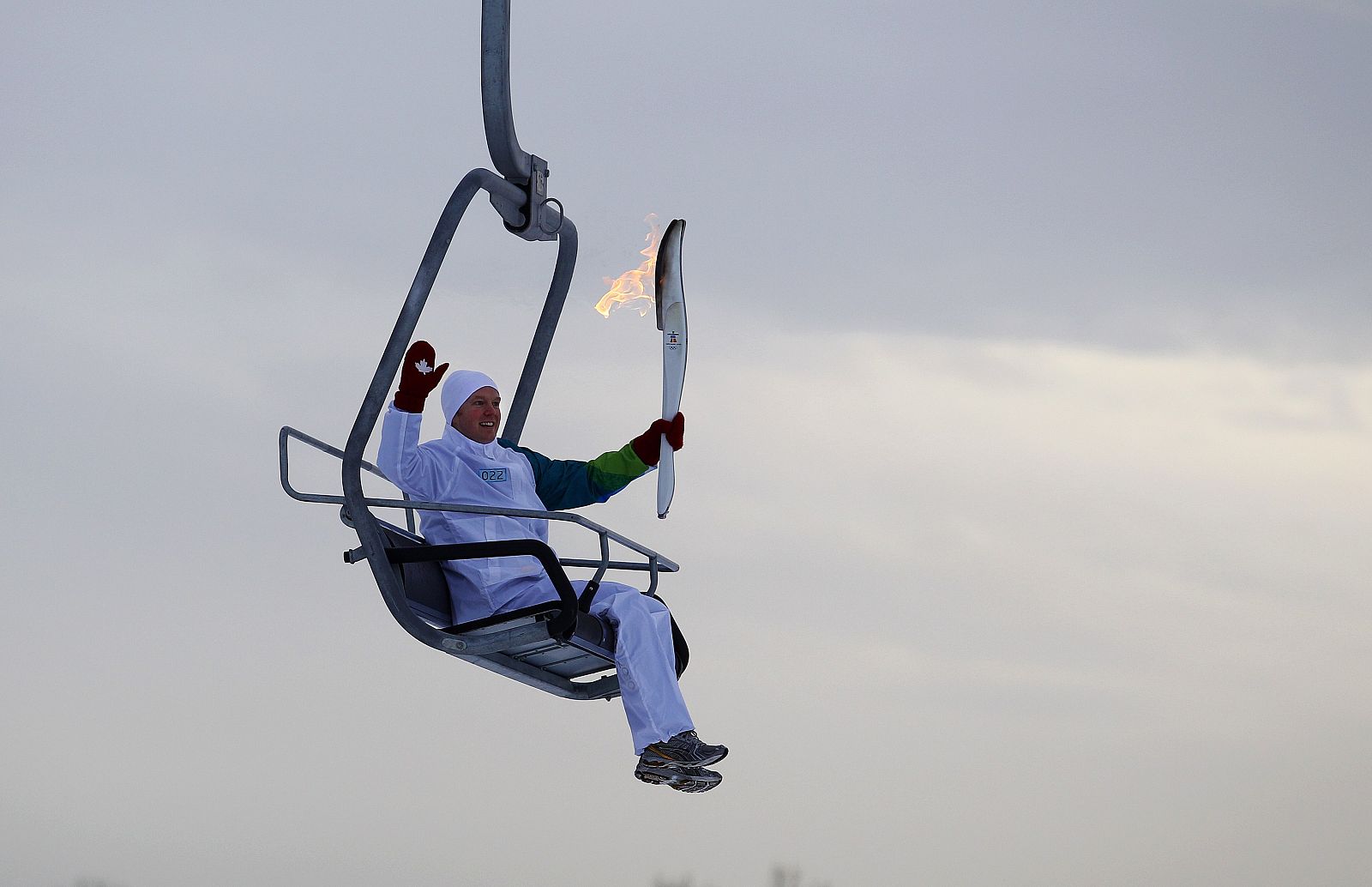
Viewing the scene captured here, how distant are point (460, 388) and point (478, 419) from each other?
0.21 meters

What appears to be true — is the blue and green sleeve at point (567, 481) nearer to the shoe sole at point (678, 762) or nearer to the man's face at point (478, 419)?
the man's face at point (478, 419)

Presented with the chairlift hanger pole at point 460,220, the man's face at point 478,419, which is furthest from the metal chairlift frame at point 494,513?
the man's face at point 478,419

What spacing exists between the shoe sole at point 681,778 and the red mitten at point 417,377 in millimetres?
1980

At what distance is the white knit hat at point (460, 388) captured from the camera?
31.7 feet

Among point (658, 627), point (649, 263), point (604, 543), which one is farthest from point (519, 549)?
point (649, 263)

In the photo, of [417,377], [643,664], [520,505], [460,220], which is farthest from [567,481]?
[460,220]

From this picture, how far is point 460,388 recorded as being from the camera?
970 cm

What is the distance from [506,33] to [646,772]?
10.9ft

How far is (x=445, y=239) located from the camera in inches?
338

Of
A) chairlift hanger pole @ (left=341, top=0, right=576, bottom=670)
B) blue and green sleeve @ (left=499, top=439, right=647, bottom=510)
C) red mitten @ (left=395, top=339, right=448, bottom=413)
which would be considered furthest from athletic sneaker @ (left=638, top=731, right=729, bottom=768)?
red mitten @ (left=395, top=339, right=448, bottom=413)

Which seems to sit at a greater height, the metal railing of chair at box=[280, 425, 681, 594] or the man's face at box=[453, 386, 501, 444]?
the man's face at box=[453, 386, 501, 444]

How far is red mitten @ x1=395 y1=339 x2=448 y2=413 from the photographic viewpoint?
916 centimetres

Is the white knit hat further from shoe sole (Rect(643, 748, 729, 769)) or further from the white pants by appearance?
shoe sole (Rect(643, 748, 729, 769))

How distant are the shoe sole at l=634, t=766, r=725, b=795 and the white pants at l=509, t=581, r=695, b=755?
11 cm
